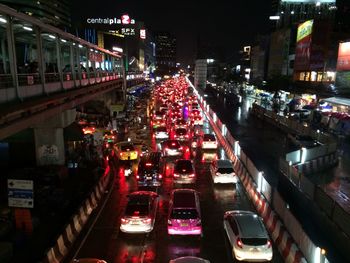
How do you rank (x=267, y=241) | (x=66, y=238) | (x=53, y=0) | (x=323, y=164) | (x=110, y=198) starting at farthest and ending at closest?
(x=53, y=0) < (x=323, y=164) < (x=110, y=198) < (x=66, y=238) < (x=267, y=241)

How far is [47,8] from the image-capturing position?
162 meters

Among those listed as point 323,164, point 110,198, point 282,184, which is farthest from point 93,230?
point 323,164

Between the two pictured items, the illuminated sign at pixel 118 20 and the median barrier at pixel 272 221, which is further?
the illuminated sign at pixel 118 20

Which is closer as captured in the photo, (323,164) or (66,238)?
(66,238)

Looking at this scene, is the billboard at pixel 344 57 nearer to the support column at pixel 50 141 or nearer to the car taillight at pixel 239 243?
the support column at pixel 50 141

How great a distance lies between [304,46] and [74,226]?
203ft

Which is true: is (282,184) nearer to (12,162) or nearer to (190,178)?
(190,178)

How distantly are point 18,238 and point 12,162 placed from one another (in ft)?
42.0

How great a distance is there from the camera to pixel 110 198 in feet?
64.5

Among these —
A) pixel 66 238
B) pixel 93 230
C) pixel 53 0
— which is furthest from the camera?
pixel 53 0

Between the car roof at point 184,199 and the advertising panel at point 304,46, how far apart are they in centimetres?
5545

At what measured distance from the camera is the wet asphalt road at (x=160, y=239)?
525 inches

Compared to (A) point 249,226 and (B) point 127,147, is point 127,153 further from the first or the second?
(A) point 249,226

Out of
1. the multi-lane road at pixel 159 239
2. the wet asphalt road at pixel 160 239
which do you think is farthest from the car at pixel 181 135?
the wet asphalt road at pixel 160 239
